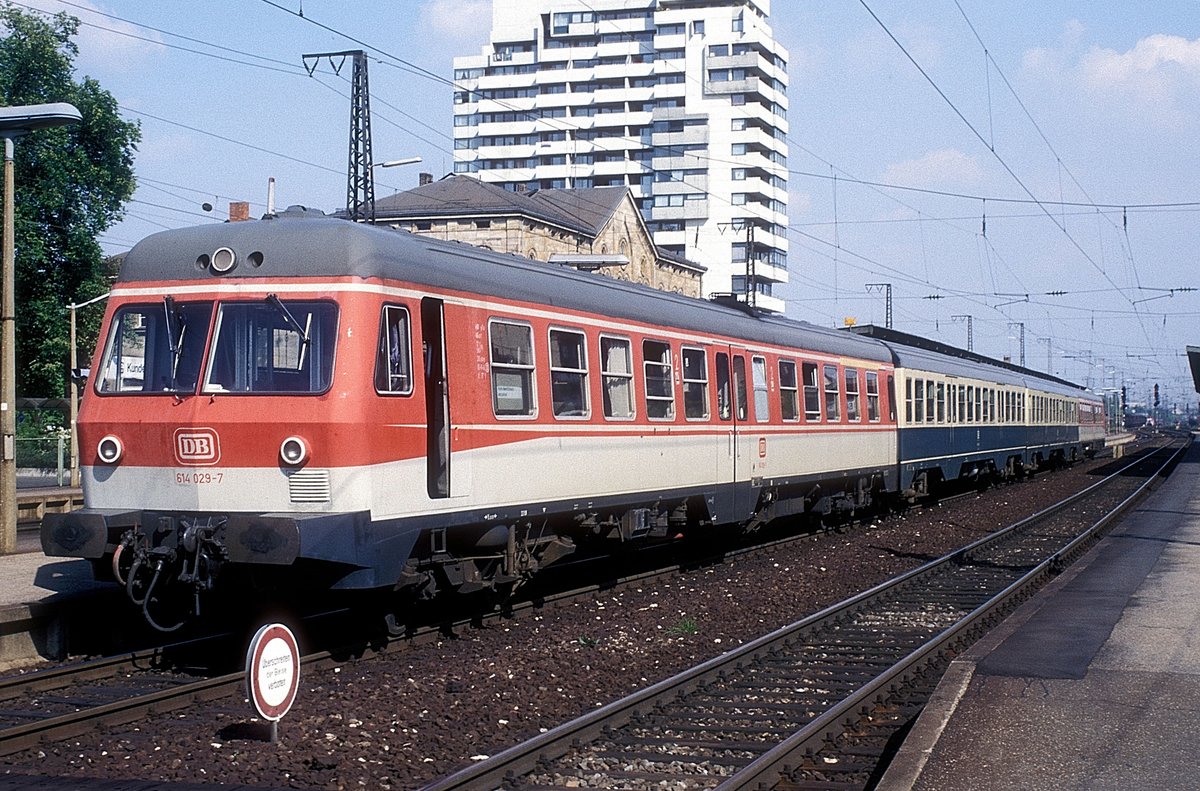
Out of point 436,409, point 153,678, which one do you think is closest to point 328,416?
point 436,409

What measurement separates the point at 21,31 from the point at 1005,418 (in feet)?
118

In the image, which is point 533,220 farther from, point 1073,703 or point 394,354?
point 1073,703

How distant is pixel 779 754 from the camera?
25.4ft

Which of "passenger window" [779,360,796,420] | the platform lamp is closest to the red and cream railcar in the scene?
the platform lamp

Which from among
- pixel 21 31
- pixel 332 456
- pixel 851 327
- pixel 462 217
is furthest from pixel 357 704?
pixel 462 217

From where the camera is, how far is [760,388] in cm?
1850

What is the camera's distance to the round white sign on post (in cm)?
802

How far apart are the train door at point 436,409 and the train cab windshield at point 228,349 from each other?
3.50 feet

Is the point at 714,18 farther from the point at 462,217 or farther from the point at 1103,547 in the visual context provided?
the point at 1103,547

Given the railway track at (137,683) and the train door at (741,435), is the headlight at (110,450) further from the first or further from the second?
the train door at (741,435)

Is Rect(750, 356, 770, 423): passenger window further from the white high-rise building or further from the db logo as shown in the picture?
the white high-rise building

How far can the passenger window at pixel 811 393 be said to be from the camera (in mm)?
20359

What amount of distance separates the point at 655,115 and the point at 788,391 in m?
97.8

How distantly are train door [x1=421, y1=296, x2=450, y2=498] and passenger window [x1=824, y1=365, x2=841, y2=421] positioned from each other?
1132 cm
